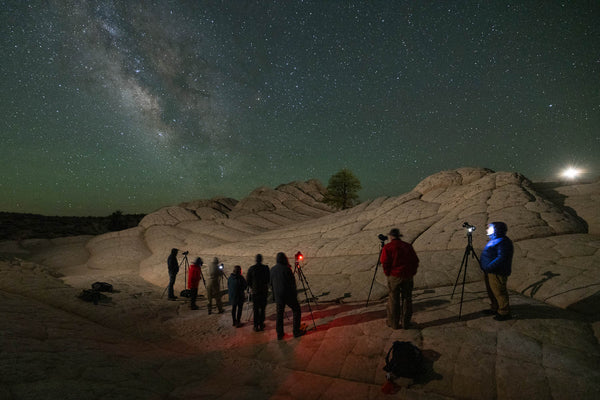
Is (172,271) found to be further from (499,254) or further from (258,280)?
A: (499,254)

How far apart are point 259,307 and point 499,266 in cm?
676

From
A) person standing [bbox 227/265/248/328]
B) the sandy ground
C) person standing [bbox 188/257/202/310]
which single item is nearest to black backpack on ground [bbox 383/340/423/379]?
the sandy ground

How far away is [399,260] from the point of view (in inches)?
243

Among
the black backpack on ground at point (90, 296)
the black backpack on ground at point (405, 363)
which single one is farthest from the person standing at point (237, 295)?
the black backpack on ground at point (90, 296)

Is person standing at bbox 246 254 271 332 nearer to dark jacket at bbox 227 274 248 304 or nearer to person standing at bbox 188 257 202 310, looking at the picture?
dark jacket at bbox 227 274 248 304

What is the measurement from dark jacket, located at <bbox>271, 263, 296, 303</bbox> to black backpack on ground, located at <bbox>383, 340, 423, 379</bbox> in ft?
10.0

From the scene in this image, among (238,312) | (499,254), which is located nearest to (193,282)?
(238,312)

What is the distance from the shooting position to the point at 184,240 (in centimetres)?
3006

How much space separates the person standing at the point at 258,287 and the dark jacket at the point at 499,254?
6.09 metres

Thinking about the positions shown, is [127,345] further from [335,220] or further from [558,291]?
[335,220]

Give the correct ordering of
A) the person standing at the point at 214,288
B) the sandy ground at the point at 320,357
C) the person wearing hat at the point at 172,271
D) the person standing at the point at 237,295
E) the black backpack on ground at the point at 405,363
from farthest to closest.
A: the person wearing hat at the point at 172,271 < the person standing at the point at 214,288 < the person standing at the point at 237,295 < the black backpack on ground at the point at 405,363 < the sandy ground at the point at 320,357

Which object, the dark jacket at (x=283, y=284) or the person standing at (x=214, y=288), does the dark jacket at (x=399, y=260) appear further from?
the person standing at (x=214, y=288)

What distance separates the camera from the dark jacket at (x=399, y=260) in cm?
611

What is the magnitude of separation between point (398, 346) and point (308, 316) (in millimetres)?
4541
